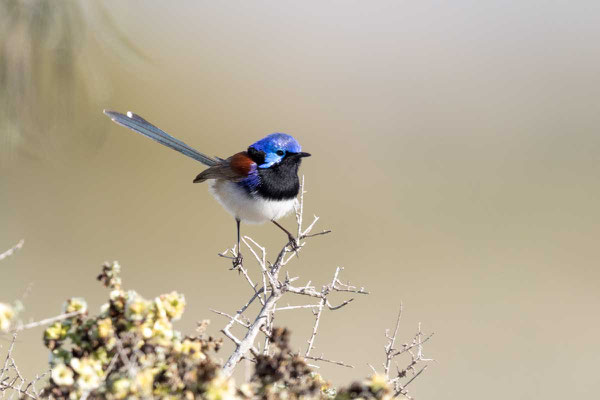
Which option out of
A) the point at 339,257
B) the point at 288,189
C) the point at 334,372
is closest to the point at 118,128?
→ the point at 339,257

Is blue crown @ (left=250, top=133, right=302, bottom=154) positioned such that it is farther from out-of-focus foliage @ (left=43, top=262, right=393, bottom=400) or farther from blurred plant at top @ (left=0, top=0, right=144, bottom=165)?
out-of-focus foliage @ (left=43, top=262, right=393, bottom=400)

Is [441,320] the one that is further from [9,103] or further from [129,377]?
[129,377]

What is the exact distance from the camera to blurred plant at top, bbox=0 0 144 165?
516 cm

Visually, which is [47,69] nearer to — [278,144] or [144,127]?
[144,127]

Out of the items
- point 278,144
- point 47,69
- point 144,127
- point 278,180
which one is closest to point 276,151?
point 278,144

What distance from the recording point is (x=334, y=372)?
8961 mm

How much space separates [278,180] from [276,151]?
17 cm

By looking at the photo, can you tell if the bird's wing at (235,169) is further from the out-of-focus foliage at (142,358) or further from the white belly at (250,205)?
the out-of-focus foliage at (142,358)

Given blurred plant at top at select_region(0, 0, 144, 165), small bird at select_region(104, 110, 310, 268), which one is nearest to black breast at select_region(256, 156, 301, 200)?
small bird at select_region(104, 110, 310, 268)

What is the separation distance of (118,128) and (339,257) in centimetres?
490

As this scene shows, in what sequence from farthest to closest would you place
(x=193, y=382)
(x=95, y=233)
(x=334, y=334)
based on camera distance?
(x=95, y=233), (x=334, y=334), (x=193, y=382)

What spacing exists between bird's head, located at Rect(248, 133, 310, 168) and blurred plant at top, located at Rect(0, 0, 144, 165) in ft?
6.51

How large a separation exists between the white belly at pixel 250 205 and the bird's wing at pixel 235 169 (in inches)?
2.0

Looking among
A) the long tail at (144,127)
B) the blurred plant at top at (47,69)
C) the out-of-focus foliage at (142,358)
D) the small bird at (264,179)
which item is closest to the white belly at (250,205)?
the small bird at (264,179)
